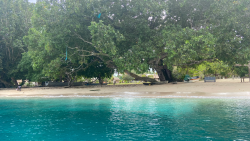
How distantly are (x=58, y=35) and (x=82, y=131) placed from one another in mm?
13645

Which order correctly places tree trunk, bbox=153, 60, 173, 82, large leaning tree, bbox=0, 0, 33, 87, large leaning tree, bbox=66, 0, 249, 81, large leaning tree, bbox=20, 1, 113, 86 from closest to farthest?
large leaning tree, bbox=66, 0, 249, 81
large leaning tree, bbox=20, 1, 113, 86
tree trunk, bbox=153, 60, 173, 82
large leaning tree, bbox=0, 0, 33, 87

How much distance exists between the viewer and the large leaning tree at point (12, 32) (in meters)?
29.6

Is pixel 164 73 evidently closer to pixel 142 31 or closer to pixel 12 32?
pixel 142 31

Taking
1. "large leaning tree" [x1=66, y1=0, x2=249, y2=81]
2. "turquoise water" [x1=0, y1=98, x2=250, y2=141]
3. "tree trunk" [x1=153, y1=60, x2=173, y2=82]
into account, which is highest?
"large leaning tree" [x1=66, y1=0, x2=249, y2=81]

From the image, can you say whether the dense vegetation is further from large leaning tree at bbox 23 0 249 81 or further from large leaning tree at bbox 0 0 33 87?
large leaning tree at bbox 0 0 33 87

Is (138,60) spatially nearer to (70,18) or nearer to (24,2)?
(70,18)

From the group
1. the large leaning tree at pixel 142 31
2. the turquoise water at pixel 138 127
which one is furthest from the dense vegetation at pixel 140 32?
the turquoise water at pixel 138 127

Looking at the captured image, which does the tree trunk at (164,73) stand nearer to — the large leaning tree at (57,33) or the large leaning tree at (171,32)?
the large leaning tree at (171,32)

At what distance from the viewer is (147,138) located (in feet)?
20.6

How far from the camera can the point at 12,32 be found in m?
29.6

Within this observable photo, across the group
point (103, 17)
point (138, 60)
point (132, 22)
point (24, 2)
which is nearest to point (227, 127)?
point (138, 60)

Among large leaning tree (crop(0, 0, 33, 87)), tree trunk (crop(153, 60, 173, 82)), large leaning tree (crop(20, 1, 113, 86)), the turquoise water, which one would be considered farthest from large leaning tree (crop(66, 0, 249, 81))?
large leaning tree (crop(0, 0, 33, 87))

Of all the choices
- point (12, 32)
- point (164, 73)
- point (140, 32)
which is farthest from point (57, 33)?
point (164, 73)

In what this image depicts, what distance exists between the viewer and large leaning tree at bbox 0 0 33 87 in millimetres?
29609
